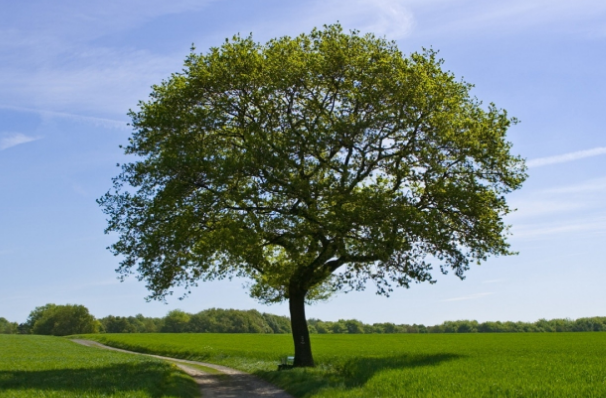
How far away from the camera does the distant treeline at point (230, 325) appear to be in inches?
5522

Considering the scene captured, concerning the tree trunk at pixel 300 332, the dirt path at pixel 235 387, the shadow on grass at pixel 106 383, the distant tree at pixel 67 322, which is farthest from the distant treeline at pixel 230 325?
the shadow on grass at pixel 106 383

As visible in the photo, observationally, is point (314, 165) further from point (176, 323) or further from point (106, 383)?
point (176, 323)

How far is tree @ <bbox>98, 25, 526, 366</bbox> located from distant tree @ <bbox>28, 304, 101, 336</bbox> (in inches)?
4931

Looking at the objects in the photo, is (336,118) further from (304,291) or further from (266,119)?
(304,291)

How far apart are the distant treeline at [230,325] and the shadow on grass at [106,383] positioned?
118942 millimetres

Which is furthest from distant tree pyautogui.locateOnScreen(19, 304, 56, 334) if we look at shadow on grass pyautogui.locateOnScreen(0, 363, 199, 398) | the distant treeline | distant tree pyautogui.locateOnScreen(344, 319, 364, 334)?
shadow on grass pyautogui.locateOnScreen(0, 363, 199, 398)

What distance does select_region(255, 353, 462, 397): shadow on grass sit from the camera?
23.7 meters

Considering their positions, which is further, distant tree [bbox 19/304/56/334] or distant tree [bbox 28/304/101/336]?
distant tree [bbox 19/304/56/334]

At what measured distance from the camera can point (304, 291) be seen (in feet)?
117

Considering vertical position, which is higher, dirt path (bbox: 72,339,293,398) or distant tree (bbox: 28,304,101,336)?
distant tree (bbox: 28,304,101,336)

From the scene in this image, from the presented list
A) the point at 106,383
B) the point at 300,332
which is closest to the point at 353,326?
the point at 300,332

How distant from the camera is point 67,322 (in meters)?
147

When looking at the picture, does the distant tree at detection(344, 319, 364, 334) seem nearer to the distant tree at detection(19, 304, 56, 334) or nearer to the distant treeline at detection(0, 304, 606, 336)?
the distant treeline at detection(0, 304, 606, 336)

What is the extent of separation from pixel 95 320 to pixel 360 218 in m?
137
